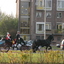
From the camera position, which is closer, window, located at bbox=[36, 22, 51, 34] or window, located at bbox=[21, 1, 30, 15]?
window, located at bbox=[36, 22, 51, 34]

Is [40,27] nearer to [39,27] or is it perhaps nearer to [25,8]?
[39,27]

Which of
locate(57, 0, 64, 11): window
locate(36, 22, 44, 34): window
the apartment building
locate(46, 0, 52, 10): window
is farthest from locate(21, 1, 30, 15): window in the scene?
locate(57, 0, 64, 11): window

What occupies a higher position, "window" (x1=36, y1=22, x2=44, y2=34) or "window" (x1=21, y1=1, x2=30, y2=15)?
"window" (x1=21, y1=1, x2=30, y2=15)

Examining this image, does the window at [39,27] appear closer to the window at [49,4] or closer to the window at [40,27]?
the window at [40,27]

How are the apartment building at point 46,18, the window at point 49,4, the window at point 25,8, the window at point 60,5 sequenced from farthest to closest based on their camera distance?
1. the window at point 25,8
2. the window at point 60,5
3. the window at point 49,4
4. the apartment building at point 46,18

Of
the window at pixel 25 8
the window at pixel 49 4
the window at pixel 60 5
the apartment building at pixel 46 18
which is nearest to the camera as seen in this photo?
the apartment building at pixel 46 18

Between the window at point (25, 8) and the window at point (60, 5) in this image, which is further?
the window at point (25, 8)

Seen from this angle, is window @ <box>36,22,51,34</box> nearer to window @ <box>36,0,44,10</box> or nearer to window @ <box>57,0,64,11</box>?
window @ <box>36,0,44,10</box>

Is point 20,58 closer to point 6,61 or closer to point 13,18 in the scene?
point 6,61

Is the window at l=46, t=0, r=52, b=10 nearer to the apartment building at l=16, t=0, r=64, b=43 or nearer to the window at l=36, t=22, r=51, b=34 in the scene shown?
the apartment building at l=16, t=0, r=64, b=43

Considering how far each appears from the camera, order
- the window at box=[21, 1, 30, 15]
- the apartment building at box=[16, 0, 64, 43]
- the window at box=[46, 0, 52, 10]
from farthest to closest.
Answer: the window at box=[21, 1, 30, 15]
the window at box=[46, 0, 52, 10]
the apartment building at box=[16, 0, 64, 43]

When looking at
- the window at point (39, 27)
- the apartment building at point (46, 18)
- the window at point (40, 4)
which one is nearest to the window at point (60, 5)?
the apartment building at point (46, 18)

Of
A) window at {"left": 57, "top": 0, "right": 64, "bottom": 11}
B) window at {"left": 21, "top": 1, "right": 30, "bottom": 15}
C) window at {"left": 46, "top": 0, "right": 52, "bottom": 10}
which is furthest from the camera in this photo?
window at {"left": 21, "top": 1, "right": 30, "bottom": 15}

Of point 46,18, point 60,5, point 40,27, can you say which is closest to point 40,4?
point 46,18
